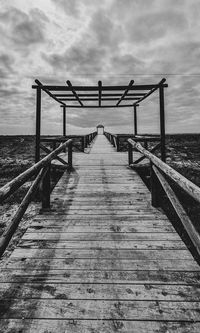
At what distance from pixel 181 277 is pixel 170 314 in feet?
1.65

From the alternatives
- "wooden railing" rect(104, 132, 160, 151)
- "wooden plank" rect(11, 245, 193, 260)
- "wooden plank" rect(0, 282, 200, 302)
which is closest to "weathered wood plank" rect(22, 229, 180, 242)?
"wooden plank" rect(11, 245, 193, 260)

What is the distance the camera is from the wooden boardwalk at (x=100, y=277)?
5.42 feet

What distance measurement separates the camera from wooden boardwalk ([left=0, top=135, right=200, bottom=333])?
1.65 metres

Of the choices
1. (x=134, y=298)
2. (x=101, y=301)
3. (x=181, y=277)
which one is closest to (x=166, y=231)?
(x=181, y=277)

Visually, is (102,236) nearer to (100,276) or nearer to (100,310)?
(100,276)

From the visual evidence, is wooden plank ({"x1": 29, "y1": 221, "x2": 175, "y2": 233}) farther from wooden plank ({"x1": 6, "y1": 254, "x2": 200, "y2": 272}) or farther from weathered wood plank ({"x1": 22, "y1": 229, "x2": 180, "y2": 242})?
wooden plank ({"x1": 6, "y1": 254, "x2": 200, "y2": 272})

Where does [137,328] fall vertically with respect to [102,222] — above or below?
below

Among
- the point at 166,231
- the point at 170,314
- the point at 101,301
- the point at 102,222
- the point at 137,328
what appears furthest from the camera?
the point at 102,222

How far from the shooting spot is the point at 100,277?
214 centimetres

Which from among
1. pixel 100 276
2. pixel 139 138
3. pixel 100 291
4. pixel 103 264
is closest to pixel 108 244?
pixel 103 264

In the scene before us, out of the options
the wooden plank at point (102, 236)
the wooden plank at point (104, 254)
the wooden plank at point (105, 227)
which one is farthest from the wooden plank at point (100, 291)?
the wooden plank at point (105, 227)

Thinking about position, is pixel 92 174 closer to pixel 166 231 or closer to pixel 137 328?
pixel 166 231

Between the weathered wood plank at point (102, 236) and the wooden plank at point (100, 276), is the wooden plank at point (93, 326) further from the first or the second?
the weathered wood plank at point (102, 236)

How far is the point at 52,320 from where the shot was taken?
5.42ft
